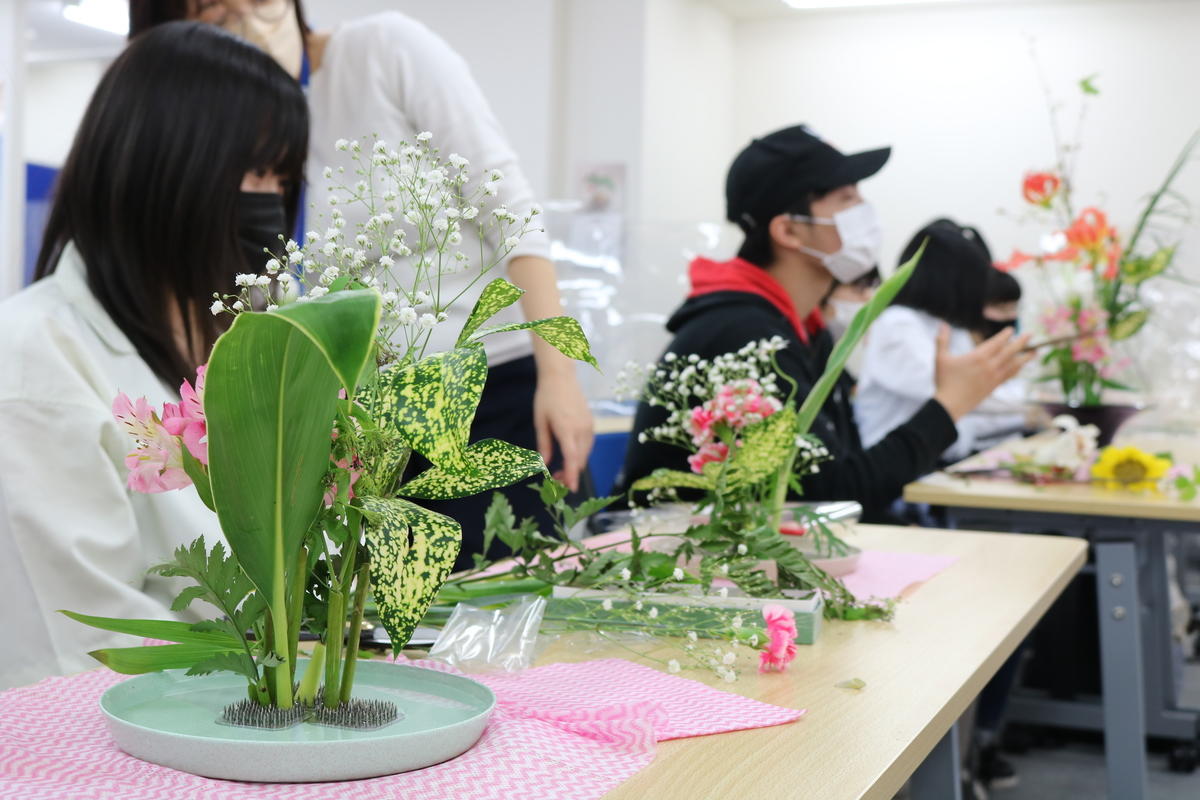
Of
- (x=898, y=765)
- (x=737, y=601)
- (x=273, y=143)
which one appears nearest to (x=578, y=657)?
(x=737, y=601)

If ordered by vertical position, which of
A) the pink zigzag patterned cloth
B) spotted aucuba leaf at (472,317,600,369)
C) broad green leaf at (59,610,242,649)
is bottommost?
the pink zigzag patterned cloth

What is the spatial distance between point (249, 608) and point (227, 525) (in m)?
0.08

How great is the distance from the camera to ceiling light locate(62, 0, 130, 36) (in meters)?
5.43

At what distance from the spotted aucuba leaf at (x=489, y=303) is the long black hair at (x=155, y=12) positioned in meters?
1.22

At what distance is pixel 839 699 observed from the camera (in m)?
0.91

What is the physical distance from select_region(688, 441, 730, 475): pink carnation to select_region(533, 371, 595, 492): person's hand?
0.39 meters

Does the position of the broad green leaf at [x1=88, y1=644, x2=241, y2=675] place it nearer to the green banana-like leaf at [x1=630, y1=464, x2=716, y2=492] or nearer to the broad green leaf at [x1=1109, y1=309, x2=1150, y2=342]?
the green banana-like leaf at [x1=630, y1=464, x2=716, y2=492]

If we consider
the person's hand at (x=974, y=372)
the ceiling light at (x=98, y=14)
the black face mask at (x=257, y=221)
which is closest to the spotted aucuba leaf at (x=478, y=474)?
the black face mask at (x=257, y=221)

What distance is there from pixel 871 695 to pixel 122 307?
92 cm

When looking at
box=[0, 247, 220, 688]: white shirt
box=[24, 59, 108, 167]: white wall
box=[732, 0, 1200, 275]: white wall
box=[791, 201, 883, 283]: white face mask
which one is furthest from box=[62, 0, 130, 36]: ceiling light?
box=[0, 247, 220, 688]: white shirt

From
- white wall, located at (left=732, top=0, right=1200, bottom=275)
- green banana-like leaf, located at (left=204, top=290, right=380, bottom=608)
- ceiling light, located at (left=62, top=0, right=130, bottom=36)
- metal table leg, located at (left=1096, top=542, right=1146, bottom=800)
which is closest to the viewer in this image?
green banana-like leaf, located at (left=204, top=290, right=380, bottom=608)

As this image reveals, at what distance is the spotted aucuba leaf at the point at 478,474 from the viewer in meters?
0.70

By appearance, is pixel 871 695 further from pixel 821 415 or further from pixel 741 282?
pixel 741 282

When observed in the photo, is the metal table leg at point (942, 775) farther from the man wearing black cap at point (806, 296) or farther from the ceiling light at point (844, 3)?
the ceiling light at point (844, 3)
